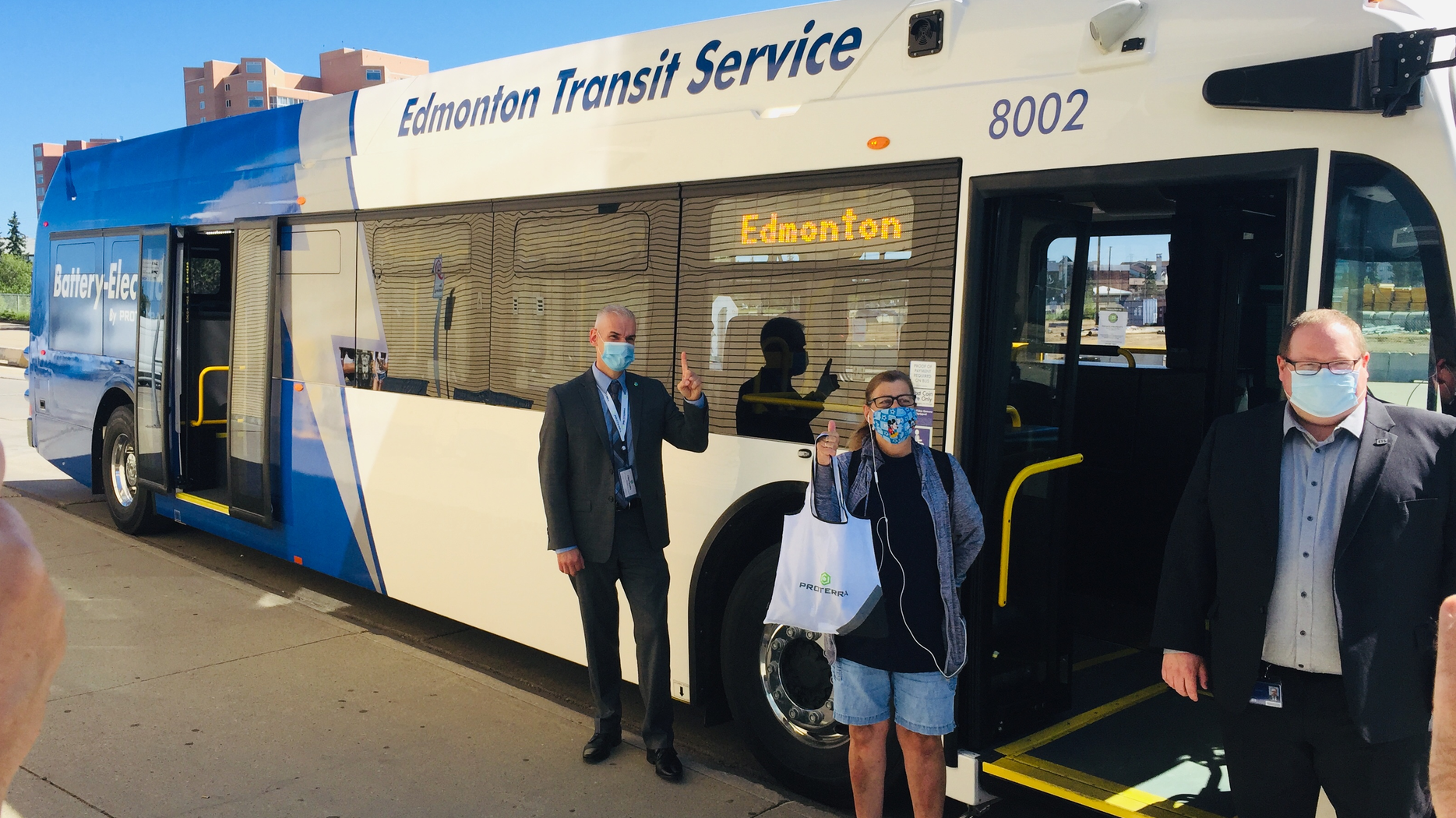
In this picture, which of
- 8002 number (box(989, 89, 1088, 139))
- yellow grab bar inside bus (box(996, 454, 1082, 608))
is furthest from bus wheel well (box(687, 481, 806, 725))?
8002 number (box(989, 89, 1088, 139))

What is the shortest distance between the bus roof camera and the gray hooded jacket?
4.56ft

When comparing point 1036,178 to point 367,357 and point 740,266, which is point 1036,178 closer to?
point 740,266

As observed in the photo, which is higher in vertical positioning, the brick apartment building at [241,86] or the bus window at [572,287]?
the brick apartment building at [241,86]

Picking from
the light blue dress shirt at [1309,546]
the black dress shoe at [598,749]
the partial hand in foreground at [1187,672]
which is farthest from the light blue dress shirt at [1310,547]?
the black dress shoe at [598,749]

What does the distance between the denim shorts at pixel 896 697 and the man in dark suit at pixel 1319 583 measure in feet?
2.51

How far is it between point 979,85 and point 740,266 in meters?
1.19

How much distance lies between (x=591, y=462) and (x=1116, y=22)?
2464mm

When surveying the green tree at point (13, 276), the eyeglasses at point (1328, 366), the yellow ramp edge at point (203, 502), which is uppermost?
the green tree at point (13, 276)

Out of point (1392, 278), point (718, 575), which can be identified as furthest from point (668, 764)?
point (1392, 278)

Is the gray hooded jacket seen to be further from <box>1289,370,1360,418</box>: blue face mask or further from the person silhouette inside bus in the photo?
<box>1289,370,1360,418</box>: blue face mask

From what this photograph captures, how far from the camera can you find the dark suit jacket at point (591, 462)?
446cm

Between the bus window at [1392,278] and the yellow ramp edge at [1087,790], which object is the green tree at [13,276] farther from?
the bus window at [1392,278]

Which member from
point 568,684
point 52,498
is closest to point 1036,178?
point 568,684

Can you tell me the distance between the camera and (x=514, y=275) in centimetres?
557
